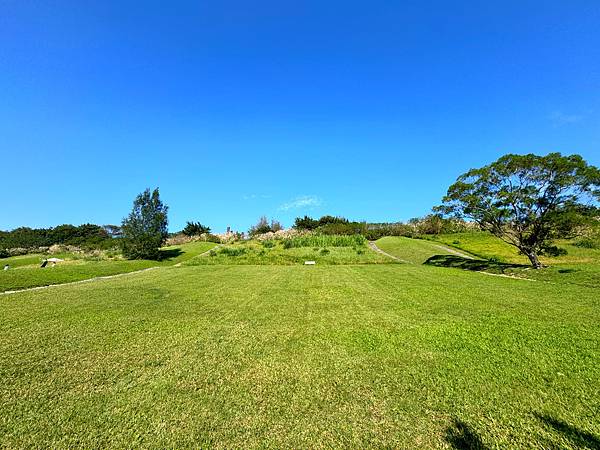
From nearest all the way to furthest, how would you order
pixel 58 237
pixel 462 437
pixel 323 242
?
pixel 462 437 < pixel 323 242 < pixel 58 237

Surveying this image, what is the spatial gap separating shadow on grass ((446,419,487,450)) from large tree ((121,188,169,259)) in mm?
25738

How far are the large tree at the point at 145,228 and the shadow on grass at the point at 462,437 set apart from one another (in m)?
25.7

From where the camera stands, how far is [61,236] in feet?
135

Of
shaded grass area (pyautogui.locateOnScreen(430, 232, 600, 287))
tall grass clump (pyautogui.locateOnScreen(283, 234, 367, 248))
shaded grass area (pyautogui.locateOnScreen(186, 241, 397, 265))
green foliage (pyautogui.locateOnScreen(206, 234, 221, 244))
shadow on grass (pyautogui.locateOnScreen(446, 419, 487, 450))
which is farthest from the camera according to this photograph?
green foliage (pyautogui.locateOnScreen(206, 234, 221, 244))

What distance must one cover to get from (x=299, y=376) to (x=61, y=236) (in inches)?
1981

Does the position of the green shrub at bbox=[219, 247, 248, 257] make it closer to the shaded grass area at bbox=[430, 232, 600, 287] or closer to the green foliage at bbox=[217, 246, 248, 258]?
the green foliage at bbox=[217, 246, 248, 258]

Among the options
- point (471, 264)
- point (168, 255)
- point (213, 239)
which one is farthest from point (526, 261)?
point (213, 239)

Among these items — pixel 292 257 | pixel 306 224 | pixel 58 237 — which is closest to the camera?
pixel 292 257

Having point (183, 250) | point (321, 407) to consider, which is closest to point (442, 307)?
point (321, 407)

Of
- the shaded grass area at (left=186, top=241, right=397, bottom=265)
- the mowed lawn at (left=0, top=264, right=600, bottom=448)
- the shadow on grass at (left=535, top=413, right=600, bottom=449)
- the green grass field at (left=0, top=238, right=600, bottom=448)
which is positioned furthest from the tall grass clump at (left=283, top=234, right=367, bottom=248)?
the shadow on grass at (left=535, top=413, right=600, bottom=449)

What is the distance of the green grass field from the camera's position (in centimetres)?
270

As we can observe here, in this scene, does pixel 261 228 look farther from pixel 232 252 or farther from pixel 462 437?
pixel 462 437

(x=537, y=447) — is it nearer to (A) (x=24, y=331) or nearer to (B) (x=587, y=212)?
(A) (x=24, y=331)

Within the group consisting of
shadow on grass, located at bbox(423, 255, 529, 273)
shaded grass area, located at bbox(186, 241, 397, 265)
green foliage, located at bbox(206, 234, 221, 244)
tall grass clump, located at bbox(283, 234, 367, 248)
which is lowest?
shadow on grass, located at bbox(423, 255, 529, 273)
